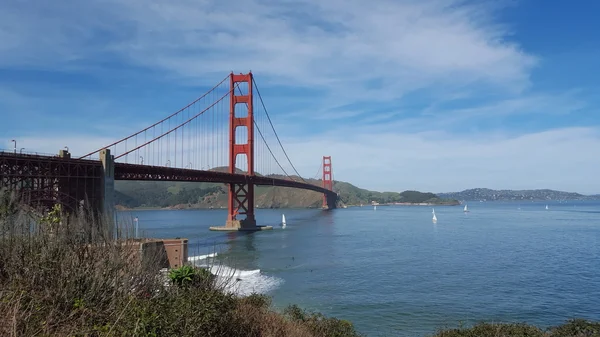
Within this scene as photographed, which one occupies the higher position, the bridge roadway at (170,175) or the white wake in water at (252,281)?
the bridge roadway at (170,175)

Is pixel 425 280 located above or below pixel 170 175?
below

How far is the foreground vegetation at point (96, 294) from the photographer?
673 centimetres

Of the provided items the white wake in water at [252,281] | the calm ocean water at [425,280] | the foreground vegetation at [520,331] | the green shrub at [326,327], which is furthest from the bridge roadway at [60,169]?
the foreground vegetation at [520,331]

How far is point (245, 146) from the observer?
75.4 m

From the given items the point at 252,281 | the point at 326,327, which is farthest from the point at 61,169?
the point at 326,327

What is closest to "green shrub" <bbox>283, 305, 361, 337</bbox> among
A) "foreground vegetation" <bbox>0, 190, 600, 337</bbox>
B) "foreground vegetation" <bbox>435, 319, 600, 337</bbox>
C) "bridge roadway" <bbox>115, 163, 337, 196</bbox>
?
"foreground vegetation" <bbox>0, 190, 600, 337</bbox>

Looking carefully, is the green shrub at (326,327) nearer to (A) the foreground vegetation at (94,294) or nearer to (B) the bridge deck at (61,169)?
(A) the foreground vegetation at (94,294)

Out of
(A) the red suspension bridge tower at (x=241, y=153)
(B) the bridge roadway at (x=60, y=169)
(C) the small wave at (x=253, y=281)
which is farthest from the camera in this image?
(A) the red suspension bridge tower at (x=241, y=153)

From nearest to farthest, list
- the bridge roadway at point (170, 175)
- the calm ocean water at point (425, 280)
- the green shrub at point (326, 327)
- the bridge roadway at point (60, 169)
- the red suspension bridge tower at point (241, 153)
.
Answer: the green shrub at point (326, 327) < the calm ocean water at point (425, 280) < the bridge roadway at point (60, 169) < the bridge roadway at point (170, 175) < the red suspension bridge tower at point (241, 153)

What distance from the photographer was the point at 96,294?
8.33 m

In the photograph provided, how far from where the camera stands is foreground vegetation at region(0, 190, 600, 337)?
6.73 meters

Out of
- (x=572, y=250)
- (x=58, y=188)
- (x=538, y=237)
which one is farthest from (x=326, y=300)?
(x=538, y=237)

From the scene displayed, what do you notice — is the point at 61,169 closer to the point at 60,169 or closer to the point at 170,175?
the point at 60,169

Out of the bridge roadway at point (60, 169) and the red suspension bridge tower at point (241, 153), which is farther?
the red suspension bridge tower at point (241, 153)
